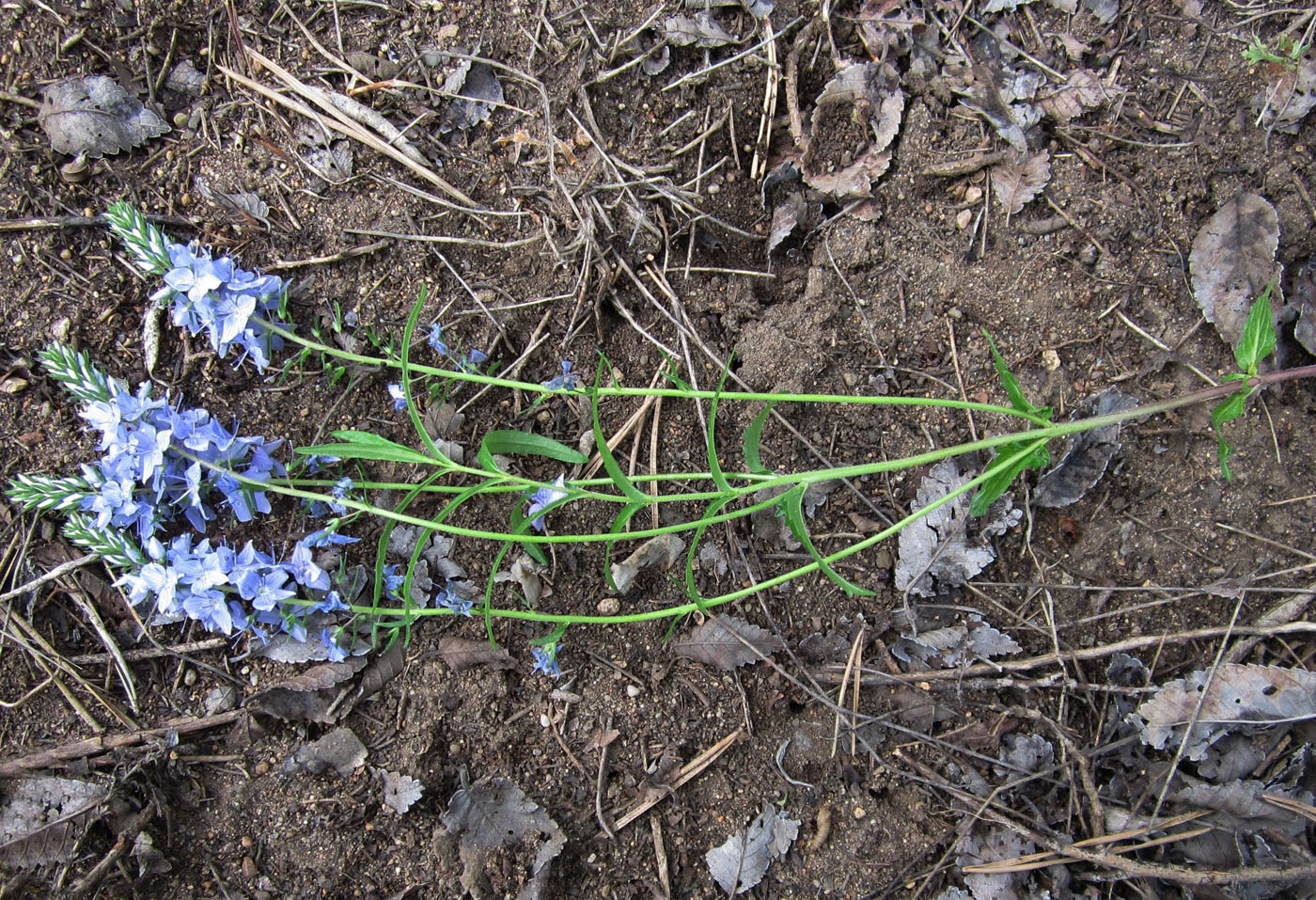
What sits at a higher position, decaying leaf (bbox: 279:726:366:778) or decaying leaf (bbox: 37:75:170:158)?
decaying leaf (bbox: 37:75:170:158)

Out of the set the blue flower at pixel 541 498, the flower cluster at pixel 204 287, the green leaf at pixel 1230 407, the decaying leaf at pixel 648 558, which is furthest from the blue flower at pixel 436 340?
the green leaf at pixel 1230 407

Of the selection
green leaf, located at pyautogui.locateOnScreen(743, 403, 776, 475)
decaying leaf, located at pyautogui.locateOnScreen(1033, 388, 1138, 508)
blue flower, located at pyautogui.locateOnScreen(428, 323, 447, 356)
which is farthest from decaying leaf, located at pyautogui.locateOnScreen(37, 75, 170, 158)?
decaying leaf, located at pyautogui.locateOnScreen(1033, 388, 1138, 508)

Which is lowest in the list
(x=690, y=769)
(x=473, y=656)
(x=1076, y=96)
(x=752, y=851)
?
(x=752, y=851)

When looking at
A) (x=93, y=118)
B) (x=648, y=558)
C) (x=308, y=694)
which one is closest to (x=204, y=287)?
(x=93, y=118)

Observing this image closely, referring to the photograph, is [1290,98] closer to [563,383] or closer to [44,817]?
[563,383]

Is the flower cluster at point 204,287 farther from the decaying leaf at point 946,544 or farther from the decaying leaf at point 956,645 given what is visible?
the decaying leaf at point 956,645

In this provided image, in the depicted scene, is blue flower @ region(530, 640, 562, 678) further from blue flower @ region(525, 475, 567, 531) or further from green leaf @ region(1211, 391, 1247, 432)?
green leaf @ region(1211, 391, 1247, 432)
